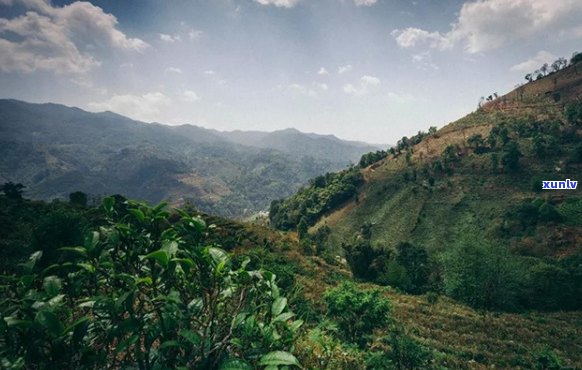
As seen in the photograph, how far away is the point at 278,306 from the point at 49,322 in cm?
182

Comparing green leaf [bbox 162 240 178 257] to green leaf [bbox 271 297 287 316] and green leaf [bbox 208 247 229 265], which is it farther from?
green leaf [bbox 271 297 287 316]

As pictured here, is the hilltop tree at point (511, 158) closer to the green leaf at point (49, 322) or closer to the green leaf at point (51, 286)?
the green leaf at point (51, 286)

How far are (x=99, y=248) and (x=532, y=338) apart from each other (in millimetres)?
47000

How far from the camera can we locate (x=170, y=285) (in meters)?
3.28

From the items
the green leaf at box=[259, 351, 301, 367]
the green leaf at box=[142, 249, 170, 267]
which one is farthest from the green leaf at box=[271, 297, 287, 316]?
the green leaf at box=[142, 249, 170, 267]

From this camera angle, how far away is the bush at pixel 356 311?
2150 cm

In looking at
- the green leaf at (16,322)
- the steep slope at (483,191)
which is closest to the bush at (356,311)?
the green leaf at (16,322)

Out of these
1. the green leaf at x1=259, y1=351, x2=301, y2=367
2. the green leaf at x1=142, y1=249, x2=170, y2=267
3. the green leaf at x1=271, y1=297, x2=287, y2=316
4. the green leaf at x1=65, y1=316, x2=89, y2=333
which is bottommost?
the green leaf at x1=259, y1=351, x2=301, y2=367

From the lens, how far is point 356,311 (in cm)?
2169

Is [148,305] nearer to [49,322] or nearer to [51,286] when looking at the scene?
[51,286]

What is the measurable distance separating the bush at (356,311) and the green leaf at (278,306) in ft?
62.1

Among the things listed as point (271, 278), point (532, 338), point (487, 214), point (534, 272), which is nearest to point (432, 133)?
point (487, 214)

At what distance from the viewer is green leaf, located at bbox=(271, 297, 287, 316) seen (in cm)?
323

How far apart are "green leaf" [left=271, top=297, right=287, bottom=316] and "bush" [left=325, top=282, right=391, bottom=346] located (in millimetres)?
18926
